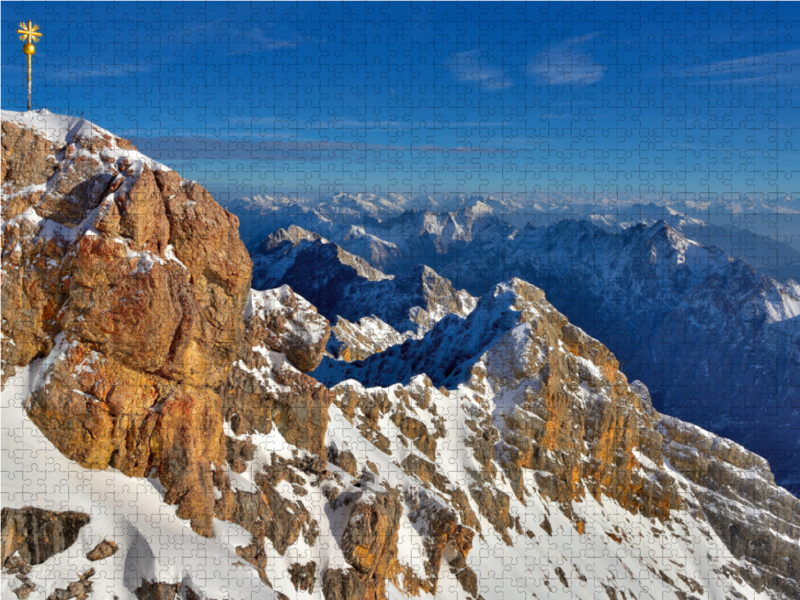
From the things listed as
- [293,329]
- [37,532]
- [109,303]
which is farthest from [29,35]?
[293,329]

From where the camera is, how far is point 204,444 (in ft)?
176

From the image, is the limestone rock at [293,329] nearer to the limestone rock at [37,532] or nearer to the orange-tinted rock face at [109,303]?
the orange-tinted rock face at [109,303]

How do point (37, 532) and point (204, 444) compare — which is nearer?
point (37, 532)

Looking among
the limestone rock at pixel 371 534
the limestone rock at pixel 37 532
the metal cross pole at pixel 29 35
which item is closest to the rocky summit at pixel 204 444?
the limestone rock at pixel 37 532

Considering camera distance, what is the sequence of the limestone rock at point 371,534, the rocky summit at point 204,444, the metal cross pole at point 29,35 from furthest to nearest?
the limestone rock at point 371,534 < the rocky summit at point 204,444 < the metal cross pole at point 29,35

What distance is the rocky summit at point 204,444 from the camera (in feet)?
143

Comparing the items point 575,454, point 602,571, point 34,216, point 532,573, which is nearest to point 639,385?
point 575,454

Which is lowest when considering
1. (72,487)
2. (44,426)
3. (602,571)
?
(602,571)

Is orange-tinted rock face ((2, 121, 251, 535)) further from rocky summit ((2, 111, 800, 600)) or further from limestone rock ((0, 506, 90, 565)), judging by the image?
limestone rock ((0, 506, 90, 565))

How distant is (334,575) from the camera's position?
207ft

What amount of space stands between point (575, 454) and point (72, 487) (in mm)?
112784

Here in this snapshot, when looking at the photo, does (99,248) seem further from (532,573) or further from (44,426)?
(532,573)

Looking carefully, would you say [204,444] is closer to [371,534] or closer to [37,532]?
[37,532]

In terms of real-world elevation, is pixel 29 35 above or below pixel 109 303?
above
